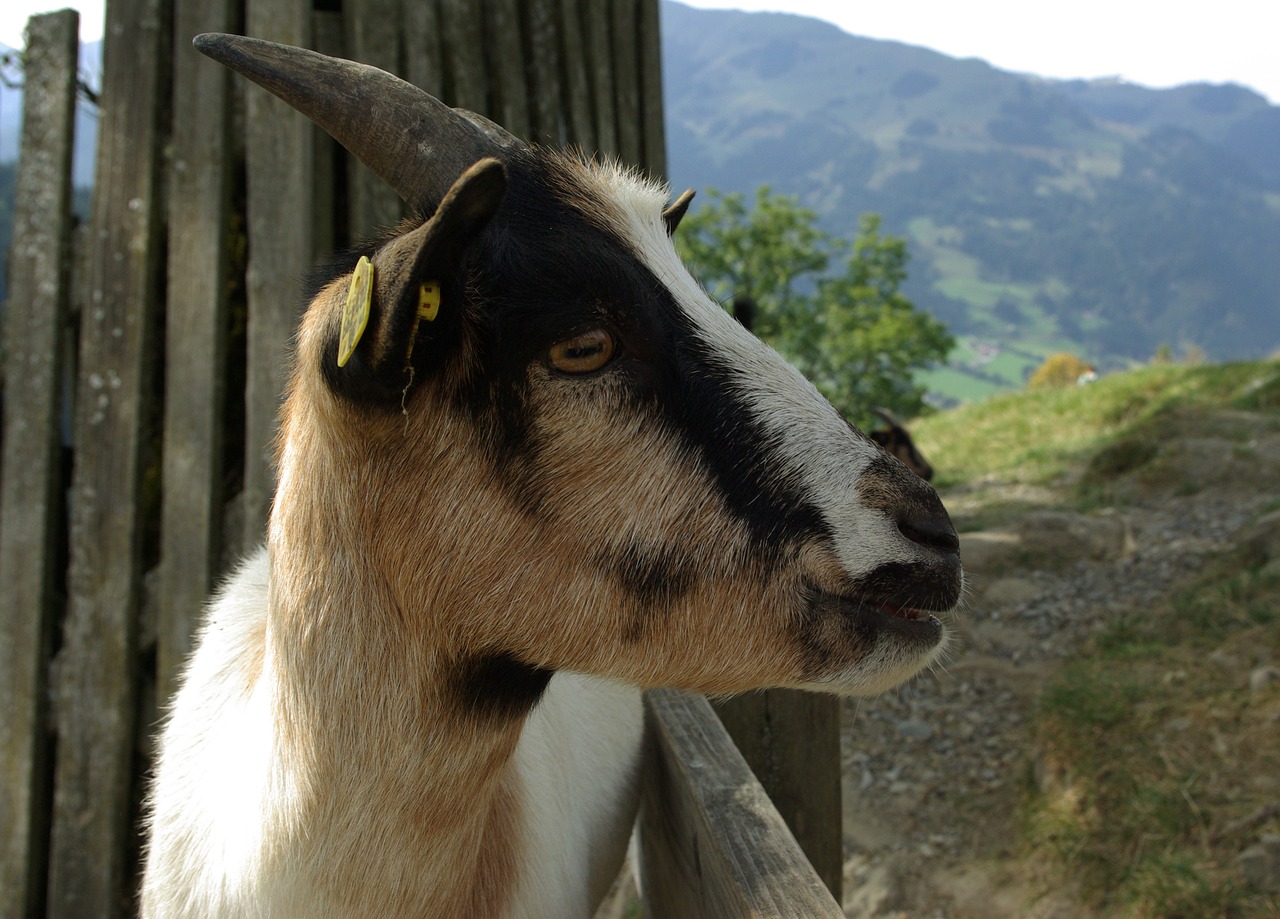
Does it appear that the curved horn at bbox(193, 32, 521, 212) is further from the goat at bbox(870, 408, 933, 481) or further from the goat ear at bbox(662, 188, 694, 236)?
the goat at bbox(870, 408, 933, 481)

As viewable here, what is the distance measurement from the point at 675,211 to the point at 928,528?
3.00 ft

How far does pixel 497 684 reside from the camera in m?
1.65

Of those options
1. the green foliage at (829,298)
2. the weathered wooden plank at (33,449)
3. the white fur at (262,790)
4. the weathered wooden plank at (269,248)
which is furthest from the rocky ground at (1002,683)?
the green foliage at (829,298)

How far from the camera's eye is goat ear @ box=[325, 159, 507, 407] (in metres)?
1.26

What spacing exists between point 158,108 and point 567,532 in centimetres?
246

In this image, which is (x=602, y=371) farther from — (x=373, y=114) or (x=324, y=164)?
(x=324, y=164)

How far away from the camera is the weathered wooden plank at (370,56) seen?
2994 millimetres

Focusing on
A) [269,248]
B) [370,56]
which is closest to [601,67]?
[370,56]

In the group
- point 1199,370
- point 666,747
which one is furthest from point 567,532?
point 1199,370

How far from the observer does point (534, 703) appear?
5.74 ft

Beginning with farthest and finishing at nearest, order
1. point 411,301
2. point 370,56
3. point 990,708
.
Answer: point 990,708
point 370,56
point 411,301

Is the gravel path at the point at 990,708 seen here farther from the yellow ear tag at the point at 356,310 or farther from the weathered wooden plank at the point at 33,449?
the weathered wooden plank at the point at 33,449

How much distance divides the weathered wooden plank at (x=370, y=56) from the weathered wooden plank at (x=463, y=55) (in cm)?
16

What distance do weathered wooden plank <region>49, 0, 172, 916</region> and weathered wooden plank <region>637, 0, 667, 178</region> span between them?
5.09 feet
